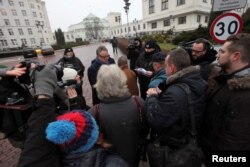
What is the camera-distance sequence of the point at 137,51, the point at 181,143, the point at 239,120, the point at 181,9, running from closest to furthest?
the point at 239,120, the point at 181,143, the point at 137,51, the point at 181,9

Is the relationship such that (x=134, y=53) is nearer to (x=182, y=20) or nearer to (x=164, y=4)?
(x=182, y=20)

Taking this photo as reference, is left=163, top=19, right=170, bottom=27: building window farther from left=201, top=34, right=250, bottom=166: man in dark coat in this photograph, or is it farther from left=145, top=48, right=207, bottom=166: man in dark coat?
left=145, top=48, right=207, bottom=166: man in dark coat

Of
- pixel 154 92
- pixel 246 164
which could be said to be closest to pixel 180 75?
pixel 154 92

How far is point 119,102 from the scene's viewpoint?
175 centimetres

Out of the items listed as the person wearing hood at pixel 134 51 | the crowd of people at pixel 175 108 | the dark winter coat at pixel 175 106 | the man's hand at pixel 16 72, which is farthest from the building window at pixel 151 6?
the man's hand at pixel 16 72

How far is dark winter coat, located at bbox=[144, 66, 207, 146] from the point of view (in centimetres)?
165

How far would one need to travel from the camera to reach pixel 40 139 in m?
1.15

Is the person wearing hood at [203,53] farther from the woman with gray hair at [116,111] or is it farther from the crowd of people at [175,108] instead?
the woman with gray hair at [116,111]

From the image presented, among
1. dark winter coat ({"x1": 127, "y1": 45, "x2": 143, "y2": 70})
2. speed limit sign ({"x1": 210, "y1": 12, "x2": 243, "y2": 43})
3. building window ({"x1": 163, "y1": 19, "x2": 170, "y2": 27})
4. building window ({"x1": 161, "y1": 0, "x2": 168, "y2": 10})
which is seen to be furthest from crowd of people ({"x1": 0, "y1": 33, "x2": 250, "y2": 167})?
building window ({"x1": 161, "y1": 0, "x2": 168, "y2": 10})

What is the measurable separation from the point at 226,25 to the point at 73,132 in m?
3.77

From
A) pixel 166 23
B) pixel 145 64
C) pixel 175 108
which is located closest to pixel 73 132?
pixel 175 108

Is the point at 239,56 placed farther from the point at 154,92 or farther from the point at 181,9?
the point at 181,9

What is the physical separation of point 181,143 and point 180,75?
726 mm

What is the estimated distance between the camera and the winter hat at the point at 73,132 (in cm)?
113
